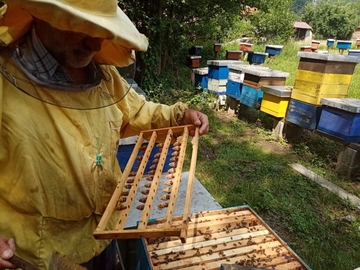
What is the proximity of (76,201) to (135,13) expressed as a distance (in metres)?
6.29

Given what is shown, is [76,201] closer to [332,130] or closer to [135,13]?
[332,130]

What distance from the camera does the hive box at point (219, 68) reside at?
6.51m

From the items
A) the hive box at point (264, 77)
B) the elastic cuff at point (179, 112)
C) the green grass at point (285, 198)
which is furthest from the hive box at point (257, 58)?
the elastic cuff at point (179, 112)

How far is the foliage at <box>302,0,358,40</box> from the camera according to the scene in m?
51.4

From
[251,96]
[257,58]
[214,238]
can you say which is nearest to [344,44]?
[257,58]

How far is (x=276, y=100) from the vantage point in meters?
5.02

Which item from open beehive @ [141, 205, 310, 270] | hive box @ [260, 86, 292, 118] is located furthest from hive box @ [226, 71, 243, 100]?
open beehive @ [141, 205, 310, 270]

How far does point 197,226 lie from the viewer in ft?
5.98

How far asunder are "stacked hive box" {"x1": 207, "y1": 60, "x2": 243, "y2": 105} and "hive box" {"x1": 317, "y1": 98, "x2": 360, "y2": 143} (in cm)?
285

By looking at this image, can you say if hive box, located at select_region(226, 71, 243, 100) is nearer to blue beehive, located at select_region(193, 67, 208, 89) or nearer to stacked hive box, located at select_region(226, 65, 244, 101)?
stacked hive box, located at select_region(226, 65, 244, 101)

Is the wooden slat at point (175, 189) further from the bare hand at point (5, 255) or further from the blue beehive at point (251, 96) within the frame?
the blue beehive at point (251, 96)

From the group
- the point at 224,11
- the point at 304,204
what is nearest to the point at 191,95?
the point at 224,11

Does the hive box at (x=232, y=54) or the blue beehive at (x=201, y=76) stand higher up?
the hive box at (x=232, y=54)

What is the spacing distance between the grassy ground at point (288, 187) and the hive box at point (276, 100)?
481 mm
